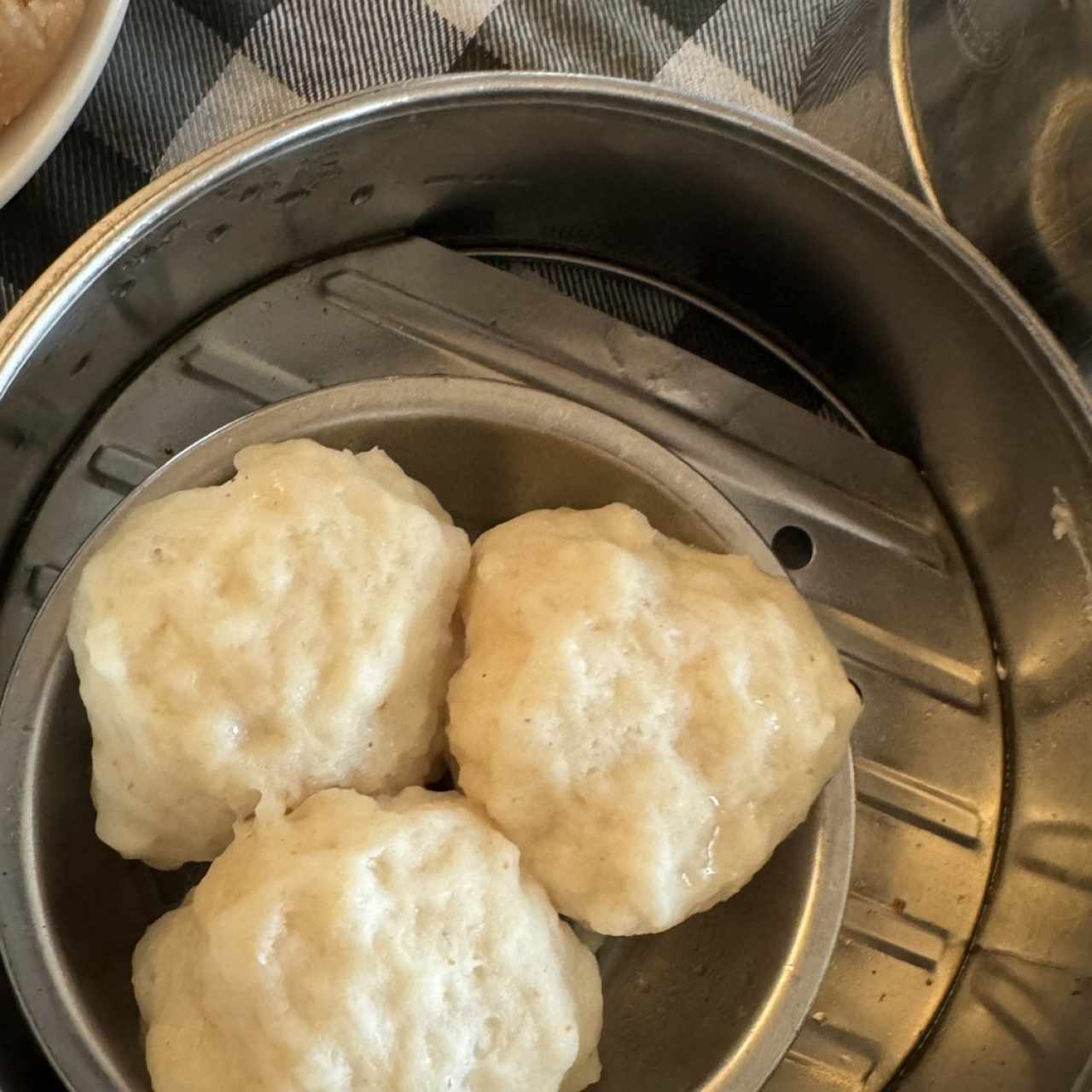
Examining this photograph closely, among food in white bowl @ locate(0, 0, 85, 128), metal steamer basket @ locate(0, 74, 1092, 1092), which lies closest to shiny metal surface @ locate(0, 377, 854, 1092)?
metal steamer basket @ locate(0, 74, 1092, 1092)

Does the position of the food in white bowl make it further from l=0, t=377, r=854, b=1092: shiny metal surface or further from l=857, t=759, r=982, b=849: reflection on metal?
l=857, t=759, r=982, b=849: reflection on metal

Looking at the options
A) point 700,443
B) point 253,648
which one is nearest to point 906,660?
point 700,443

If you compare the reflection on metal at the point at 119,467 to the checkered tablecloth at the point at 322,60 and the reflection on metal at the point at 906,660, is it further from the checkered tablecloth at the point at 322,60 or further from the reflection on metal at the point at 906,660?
the reflection on metal at the point at 906,660

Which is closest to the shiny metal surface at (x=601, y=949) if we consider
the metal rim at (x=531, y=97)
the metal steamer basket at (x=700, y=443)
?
the metal steamer basket at (x=700, y=443)

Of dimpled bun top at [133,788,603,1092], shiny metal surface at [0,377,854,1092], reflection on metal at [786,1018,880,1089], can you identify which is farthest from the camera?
reflection on metal at [786,1018,880,1089]

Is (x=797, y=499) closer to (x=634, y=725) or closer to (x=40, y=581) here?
(x=634, y=725)
